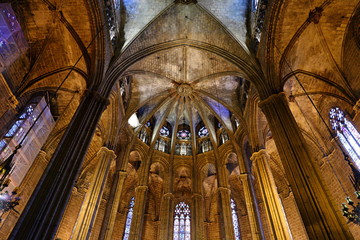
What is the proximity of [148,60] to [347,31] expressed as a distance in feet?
34.7

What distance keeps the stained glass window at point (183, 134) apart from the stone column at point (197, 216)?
18.4 feet

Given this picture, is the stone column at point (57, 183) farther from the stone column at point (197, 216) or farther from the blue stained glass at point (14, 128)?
the stone column at point (197, 216)

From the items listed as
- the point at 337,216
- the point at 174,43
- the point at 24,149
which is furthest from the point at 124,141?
the point at 337,216

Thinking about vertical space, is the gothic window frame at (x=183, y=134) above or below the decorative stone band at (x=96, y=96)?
above

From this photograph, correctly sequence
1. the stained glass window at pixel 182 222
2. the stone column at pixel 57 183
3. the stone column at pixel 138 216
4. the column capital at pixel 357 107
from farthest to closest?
the stained glass window at pixel 182 222, the stone column at pixel 138 216, the column capital at pixel 357 107, the stone column at pixel 57 183

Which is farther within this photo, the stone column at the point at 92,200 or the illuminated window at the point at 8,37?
the stone column at the point at 92,200

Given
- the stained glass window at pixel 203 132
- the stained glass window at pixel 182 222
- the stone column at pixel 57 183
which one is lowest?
the stone column at pixel 57 183

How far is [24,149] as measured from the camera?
40.3ft

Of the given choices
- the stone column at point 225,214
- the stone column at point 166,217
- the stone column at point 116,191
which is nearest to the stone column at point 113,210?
the stone column at point 116,191

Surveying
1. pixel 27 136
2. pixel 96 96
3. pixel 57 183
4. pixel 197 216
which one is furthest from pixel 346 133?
pixel 27 136

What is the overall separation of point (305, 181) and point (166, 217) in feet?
31.4

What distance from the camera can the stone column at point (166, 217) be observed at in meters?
14.1

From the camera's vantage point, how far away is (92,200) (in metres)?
11.5

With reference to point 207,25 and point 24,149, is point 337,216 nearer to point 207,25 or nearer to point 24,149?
point 207,25
